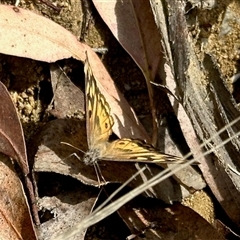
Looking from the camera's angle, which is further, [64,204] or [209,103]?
[209,103]

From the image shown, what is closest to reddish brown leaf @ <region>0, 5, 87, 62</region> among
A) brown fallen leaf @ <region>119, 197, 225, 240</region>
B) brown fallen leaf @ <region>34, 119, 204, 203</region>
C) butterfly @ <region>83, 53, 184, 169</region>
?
butterfly @ <region>83, 53, 184, 169</region>

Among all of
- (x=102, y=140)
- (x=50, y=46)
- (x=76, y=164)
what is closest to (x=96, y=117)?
(x=102, y=140)

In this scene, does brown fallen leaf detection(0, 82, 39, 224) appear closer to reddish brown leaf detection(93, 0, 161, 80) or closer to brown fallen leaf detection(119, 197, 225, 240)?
brown fallen leaf detection(119, 197, 225, 240)

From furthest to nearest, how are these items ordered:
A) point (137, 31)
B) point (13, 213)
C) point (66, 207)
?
1. point (137, 31)
2. point (66, 207)
3. point (13, 213)

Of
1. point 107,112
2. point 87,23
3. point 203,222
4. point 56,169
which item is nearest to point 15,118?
point 56,169

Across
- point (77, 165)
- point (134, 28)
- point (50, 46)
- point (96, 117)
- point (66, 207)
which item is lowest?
point (66, 207)

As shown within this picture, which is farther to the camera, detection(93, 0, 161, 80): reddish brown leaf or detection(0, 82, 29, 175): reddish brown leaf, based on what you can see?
detection(93, 0, 161, 80): reddish brown leaf

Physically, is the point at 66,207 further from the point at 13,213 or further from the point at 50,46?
the point at 50,46
